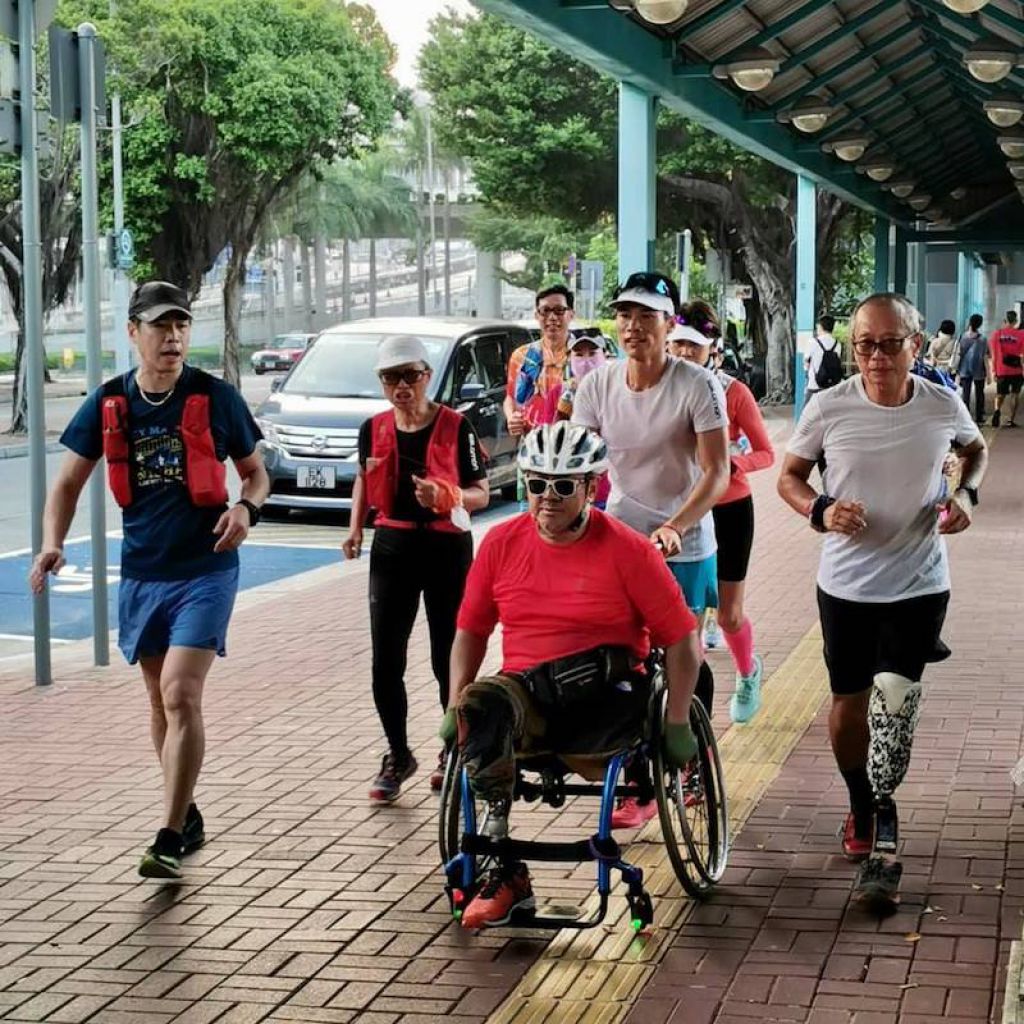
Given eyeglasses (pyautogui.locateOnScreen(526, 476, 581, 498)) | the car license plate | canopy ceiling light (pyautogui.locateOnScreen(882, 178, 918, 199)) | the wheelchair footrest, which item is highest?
canopy ceiling light (pyautogui.locateOnScreen(882, 178, 918, 199))

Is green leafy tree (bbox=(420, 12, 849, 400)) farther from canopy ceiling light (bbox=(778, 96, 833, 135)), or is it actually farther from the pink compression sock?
the pink compression sock

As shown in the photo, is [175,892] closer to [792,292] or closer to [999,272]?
[792,292]

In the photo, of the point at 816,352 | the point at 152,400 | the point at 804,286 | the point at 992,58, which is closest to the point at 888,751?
the point at 152,400

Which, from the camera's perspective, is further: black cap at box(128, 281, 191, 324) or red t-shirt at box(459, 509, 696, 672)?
black cap at box(128, 281, 191, 324)

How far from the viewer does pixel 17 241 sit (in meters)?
34.6

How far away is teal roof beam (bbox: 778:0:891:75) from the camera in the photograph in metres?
14.8

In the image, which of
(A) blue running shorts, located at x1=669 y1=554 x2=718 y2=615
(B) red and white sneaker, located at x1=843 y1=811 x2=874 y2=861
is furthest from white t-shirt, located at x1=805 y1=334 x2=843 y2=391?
(B) red and white sneaker, located at x1=843 y1=811 x2=874 y2=861

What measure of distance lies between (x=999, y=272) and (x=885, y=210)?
33288 millimetres

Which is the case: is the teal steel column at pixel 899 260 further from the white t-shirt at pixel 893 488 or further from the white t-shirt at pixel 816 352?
the white t-shirt at pixel 893 488

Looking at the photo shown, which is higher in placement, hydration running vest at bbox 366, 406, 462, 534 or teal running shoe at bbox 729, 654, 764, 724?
hydration running vest at bbox 366, 406, 462, 534

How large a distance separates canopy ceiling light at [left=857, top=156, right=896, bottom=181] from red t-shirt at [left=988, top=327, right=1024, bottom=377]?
17.3 feet

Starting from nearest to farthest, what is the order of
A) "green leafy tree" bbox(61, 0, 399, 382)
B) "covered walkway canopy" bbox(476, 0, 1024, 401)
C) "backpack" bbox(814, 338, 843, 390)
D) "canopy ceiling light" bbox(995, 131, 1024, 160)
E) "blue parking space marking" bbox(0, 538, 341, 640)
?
"blue parking space marking" bbox(0, 538, 341, 640) → "covered walkway canopy" bbox(476, 0, 1024, 401) → "canopy ceiling light" bbox(995, 131, 1024, 160) → "backpack" bbox(814, 338, 843, 390) → "green leafy tree" bbox(61, 0, 399, 382)

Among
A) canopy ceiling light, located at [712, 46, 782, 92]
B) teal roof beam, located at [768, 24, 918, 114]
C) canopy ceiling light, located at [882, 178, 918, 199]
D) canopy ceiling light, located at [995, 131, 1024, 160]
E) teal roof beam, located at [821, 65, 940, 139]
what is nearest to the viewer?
canopy ceiling light, located at [712, 46, 782, 92]

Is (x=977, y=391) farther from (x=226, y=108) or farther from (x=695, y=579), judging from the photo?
(x=695, y=579)
